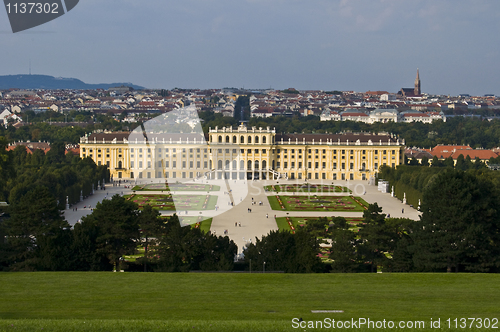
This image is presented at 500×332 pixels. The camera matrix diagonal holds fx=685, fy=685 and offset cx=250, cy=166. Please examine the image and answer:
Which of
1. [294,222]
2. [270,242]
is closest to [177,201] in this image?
[294,222]

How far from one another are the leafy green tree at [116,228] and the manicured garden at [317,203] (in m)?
24.9

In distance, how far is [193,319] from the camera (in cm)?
1797

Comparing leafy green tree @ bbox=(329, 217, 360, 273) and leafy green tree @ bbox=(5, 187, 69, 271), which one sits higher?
Answer: leafy green tree @ bbox=(5, 187, 69, 271)

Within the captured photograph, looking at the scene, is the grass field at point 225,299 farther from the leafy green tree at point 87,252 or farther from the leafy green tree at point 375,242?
the leafy green tree at point 375,242

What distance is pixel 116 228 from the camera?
103 ft

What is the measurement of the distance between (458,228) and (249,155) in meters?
58.8

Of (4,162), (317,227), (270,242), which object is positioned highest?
(4,162)

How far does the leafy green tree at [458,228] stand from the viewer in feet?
94.4

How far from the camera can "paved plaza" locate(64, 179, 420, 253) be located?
45.8 meters

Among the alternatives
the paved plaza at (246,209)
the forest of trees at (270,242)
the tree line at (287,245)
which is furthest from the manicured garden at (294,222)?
the tree line at (287,245)

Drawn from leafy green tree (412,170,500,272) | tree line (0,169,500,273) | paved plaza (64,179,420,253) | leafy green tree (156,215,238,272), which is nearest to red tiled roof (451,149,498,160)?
paved plaza (64,179,420,253)

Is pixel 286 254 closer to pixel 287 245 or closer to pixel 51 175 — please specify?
pixel 287 245

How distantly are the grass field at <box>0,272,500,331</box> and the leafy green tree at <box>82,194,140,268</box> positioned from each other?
5039mm

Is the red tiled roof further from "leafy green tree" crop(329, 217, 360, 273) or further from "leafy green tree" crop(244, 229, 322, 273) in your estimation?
"leafy green tree" crop(244, 229, 322, 273)
